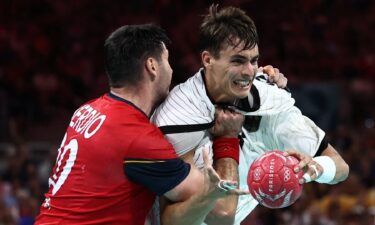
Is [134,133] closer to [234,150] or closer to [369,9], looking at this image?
[234,150]

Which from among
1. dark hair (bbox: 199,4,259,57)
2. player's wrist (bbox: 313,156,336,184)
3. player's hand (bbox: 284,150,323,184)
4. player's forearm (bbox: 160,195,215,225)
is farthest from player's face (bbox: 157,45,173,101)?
player's wrist (bbox: 313,156,336,184)

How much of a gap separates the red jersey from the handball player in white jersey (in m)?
0.20

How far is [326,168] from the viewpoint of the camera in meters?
4.49

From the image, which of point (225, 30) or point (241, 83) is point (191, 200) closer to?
point (241, 83)

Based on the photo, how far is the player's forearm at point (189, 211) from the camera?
3.97 m

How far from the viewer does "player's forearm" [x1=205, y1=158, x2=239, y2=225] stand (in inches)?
169

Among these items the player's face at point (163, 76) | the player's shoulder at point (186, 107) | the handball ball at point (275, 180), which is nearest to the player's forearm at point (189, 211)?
the handball ball at point (275, 180)

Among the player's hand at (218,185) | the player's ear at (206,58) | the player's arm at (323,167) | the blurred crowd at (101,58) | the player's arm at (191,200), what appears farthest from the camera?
the blurred crowd at (101,58)

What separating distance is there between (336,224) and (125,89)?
168 inches

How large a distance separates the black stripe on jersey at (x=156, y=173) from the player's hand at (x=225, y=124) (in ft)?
1.53

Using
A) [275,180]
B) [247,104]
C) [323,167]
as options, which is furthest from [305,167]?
[247,104]

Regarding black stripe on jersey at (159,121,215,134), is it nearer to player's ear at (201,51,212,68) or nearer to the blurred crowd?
player's ear at (201,51,212,68)

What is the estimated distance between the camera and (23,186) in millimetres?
9047

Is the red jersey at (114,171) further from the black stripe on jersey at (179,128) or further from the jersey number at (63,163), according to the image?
the black stripe on jersey at (179,128)
